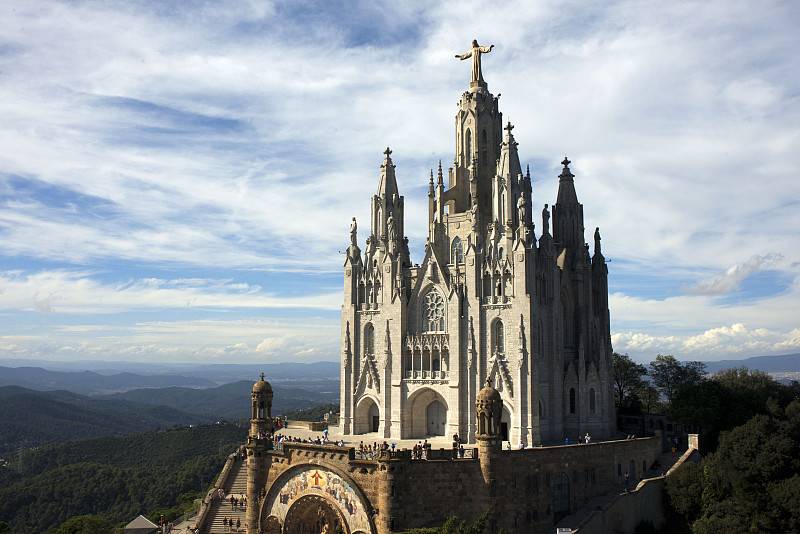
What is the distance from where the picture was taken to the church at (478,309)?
47.8 metres

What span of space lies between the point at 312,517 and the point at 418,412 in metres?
13.7

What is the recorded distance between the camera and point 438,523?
36.9 meters

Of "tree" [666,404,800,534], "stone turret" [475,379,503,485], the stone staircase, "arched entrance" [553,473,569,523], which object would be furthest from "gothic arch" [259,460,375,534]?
"tree" [666,404,800,534]

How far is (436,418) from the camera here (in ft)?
168

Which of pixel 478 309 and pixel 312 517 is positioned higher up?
pixel 478 309

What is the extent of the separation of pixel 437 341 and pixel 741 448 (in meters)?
20.7

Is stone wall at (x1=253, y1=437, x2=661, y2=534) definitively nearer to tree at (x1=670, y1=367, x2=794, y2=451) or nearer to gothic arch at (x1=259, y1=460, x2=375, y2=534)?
gothic arch at (x1=259, y1=460, x2=375, y2=534)

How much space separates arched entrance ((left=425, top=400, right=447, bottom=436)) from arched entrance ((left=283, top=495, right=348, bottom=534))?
44.4 feet

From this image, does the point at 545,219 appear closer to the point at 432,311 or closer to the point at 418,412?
the point at 432,311

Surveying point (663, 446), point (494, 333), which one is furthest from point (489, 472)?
point (663, 446)

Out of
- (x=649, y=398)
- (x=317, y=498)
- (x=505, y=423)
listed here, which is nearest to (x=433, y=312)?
(x=505, y=423)

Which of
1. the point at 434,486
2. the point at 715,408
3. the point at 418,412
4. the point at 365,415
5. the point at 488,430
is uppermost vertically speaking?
the point at 715,408

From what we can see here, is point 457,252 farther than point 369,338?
No

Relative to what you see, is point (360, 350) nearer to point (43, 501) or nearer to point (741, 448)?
point (741, 448)
